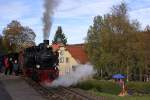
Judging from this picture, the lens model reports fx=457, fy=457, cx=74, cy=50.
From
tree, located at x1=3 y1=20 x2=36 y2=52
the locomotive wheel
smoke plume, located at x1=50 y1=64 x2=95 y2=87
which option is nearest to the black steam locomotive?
the locomotive wheel

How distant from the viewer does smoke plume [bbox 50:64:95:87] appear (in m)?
30.6

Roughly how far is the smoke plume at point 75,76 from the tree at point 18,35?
7589 cm

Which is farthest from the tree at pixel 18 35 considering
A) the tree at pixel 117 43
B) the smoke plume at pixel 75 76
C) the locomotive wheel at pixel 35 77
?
the smoke plume at pixel 75 76

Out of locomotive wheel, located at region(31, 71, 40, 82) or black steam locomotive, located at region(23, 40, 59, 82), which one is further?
locomotive wheel, located at region(31, 71, 40, 82)

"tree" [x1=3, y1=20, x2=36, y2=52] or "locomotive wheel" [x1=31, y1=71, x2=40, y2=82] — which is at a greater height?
"tree" [x1=3, y1=20, x2=36, y2=52]

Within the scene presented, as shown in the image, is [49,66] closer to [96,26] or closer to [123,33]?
[123,33]

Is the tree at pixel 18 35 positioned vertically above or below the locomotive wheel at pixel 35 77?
above

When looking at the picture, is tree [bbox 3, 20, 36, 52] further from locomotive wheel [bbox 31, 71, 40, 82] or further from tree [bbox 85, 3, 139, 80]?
locomotive wheel [bbox 31, 71, 40, 82]

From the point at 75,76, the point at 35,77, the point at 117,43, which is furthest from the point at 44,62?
the point at 117,43

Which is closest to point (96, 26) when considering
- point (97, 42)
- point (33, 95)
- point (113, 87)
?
point (97, 42)

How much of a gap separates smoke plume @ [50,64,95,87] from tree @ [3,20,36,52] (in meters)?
75.9

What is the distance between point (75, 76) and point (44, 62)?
2430 mm

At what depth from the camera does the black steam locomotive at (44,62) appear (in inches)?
1251

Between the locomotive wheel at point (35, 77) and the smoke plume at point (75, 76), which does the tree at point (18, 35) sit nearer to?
the locomotive wheel at point (35, 77)
